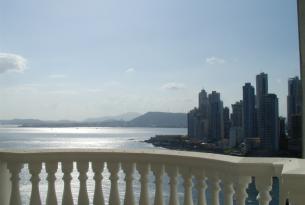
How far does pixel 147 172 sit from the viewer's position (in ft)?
7.53

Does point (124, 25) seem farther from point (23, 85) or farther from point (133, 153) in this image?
point (23, 85)

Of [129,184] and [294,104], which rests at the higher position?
[294,104]

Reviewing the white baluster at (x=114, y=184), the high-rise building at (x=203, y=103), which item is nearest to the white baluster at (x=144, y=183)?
the white baluster at (x=114, y=184)

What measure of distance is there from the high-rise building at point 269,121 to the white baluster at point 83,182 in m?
2.55

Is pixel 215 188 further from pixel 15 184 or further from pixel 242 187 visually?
pixel 15 184

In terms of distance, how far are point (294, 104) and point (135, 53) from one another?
1626cm

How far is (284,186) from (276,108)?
387cm

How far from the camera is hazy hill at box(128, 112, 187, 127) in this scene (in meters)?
8.49

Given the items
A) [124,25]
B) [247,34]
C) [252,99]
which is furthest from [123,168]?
[247,34]

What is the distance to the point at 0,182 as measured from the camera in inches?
97.5

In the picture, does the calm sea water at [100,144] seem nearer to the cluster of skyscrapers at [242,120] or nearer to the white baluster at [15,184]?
the white baluster at [15,184]

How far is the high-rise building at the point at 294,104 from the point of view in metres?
2.54

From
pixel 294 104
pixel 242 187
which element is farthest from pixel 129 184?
pixel 294 104

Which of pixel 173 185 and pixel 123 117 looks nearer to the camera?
pixel 173 185
